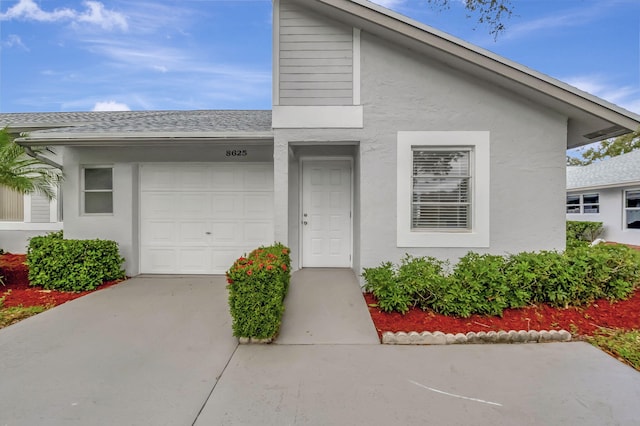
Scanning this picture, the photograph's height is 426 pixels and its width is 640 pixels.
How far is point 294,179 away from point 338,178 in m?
1.03

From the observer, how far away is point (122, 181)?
6.40 m

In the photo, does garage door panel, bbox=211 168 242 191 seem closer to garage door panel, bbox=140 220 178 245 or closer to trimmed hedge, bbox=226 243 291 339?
garage door panel, bbox=140 220 178 245

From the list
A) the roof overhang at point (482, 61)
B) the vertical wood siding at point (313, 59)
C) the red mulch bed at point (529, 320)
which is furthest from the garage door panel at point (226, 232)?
the roof overhang at point (482, 61)

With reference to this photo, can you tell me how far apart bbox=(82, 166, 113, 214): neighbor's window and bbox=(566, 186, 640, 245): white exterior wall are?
62.7 ft

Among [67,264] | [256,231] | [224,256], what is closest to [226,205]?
[256,231]

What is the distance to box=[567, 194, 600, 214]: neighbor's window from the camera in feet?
47.2

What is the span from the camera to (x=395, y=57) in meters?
5.09

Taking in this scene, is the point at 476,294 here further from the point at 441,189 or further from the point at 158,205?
the point at 158,205

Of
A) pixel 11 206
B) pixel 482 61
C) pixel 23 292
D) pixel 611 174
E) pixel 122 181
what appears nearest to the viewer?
pixel 482 61

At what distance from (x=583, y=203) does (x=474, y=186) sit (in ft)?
49.5

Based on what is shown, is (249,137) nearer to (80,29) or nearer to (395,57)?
(395,57)

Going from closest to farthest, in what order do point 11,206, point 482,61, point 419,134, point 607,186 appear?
point 482,61 → point 419,134 → point 11,206 → point 607,186

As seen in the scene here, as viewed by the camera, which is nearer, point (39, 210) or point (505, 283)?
point (505, 283)

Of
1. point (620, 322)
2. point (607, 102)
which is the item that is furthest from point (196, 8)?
point (620, 322)
